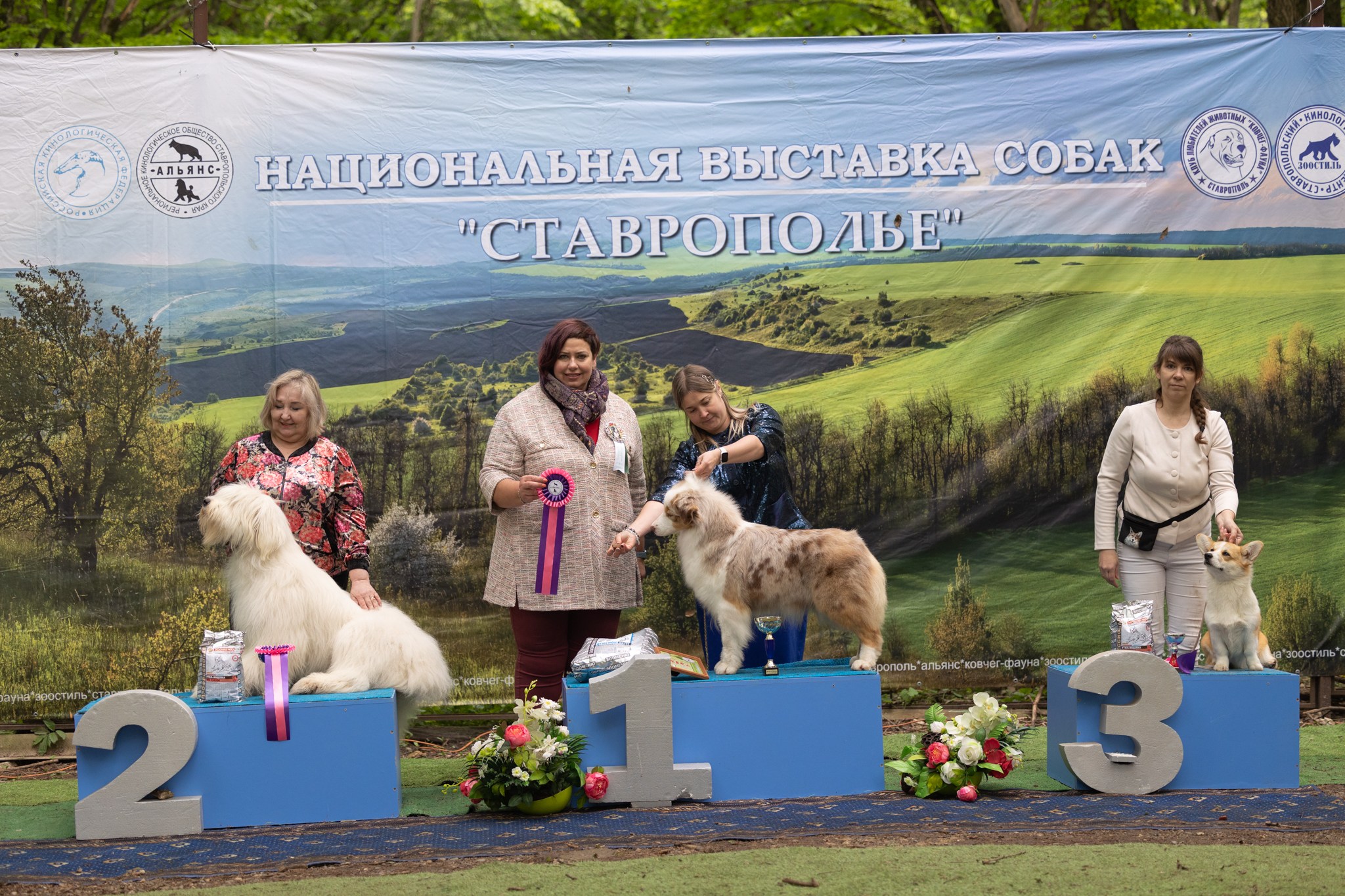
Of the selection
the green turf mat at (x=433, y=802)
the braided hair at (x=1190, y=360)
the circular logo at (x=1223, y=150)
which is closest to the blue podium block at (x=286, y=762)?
the green turf mat at (x=433, y=802)

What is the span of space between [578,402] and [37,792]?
2984mm

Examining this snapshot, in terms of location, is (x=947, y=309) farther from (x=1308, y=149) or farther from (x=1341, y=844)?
(x=1341, y=844)

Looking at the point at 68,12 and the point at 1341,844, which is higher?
the point at 68,12

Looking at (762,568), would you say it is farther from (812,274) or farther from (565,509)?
(812,274)

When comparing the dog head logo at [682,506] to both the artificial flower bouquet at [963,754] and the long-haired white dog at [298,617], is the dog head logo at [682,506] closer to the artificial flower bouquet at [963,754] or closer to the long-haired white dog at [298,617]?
the long-haired white dog at [298,617]

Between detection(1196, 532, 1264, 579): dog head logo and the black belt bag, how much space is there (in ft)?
0.92

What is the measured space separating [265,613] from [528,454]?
109 centimetres

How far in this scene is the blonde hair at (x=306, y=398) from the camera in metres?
3.97

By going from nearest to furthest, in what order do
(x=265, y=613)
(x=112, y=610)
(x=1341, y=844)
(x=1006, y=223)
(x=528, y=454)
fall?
(x=1341, y=844)
(x=265, y=613)
(x=528, y=454)
(x=112, y=610)
(x=1006, y=223)

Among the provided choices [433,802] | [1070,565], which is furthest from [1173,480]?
[433,802]

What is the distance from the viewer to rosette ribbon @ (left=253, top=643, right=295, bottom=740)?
11.9 ft

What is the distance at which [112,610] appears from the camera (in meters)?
5.15

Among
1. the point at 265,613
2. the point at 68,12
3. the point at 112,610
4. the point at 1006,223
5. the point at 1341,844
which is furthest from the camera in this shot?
the point at 68,12

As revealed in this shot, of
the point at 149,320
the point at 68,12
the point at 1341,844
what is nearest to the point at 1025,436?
the point at 1341,844
